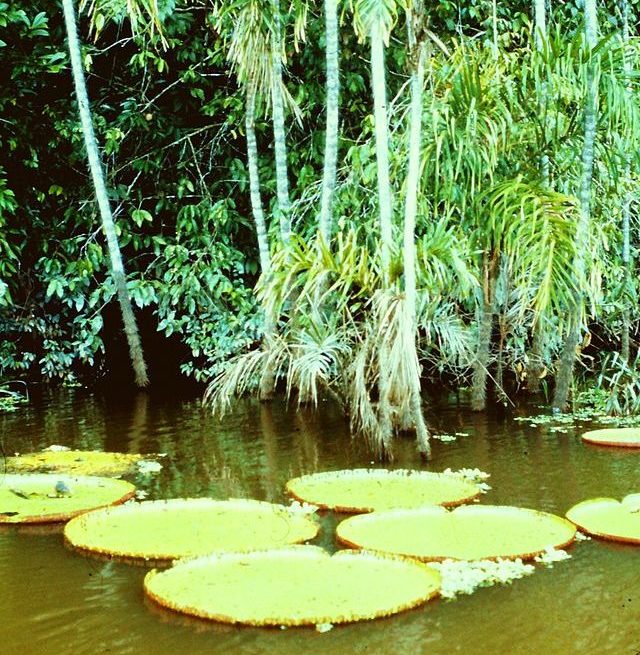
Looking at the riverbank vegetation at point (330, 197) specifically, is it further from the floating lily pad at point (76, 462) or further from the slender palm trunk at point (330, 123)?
the floating lily pad at point (76, 462)

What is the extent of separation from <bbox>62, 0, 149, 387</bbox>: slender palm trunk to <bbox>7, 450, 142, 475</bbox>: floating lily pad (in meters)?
3.75

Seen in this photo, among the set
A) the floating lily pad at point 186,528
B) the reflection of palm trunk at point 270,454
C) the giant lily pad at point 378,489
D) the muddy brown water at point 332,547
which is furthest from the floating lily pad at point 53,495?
the giant lily pad at point 378,489

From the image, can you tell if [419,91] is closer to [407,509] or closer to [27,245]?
[407,509]

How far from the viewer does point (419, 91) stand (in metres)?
6.39

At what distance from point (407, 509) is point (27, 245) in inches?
291

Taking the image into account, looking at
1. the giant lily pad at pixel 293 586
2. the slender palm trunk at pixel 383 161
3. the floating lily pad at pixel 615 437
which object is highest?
the slender palm trunk at pixel 383 161

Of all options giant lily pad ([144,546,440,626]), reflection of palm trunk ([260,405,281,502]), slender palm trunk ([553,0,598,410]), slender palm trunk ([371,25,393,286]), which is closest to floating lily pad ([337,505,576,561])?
giant lily pad ([144,546,440,626])

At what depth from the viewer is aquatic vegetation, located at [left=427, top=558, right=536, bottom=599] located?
4023 mm

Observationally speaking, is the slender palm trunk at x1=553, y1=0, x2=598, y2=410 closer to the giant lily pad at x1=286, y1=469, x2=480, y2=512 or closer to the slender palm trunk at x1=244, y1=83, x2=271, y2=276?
the giant lily pad at x1=286, y1=469, x2=480, y2=512

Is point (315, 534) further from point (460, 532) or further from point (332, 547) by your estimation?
point (460, 532)

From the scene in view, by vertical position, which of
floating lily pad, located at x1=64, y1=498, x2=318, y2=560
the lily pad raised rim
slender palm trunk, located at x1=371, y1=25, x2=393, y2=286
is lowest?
floating lily pad, located at x1=64, y1=498, x2=318, y2=560

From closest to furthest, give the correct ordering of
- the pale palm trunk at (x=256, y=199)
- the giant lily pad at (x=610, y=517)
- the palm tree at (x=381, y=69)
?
the giant lily pad at (x=610, y=517) < the palm tree at (x=381, y=69) < the pale palm trunk at (x=256, y=199)

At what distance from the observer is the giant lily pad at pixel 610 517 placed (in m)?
4.66

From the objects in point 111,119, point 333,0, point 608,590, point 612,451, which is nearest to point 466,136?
point 333,0
